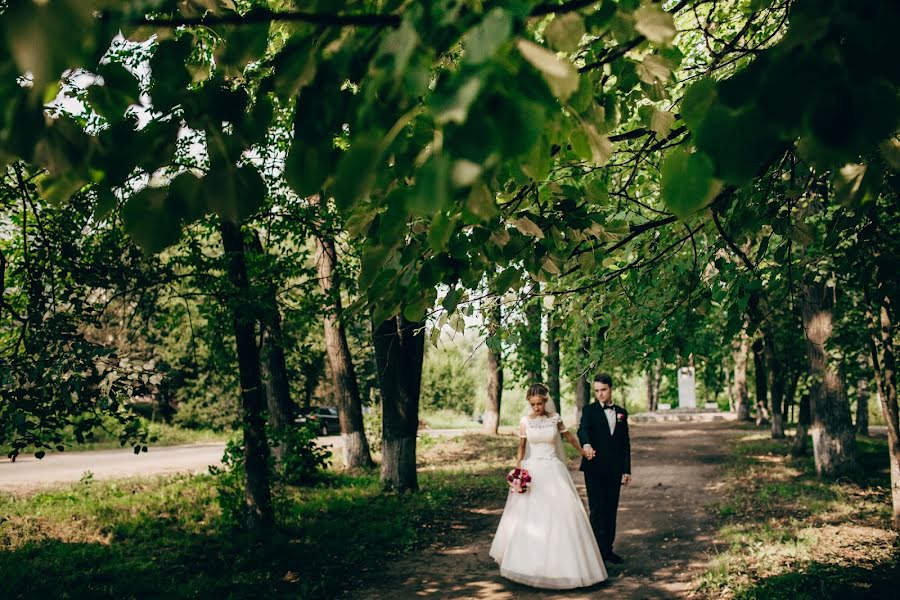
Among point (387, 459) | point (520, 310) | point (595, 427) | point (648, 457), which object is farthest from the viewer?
point (648, 457)

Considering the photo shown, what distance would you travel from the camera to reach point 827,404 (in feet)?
41.3

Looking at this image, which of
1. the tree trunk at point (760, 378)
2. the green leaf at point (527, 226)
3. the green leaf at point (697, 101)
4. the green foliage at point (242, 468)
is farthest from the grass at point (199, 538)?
the tree trunk at point (760, 378)

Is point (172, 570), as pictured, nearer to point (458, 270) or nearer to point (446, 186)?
point (458, 270)

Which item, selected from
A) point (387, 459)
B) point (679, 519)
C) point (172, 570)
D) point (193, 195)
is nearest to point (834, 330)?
point (679, 519)

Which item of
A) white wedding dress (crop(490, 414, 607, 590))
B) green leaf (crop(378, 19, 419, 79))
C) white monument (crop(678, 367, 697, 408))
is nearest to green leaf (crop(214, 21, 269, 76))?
green leaf (crop(378, 19, 419, 79))

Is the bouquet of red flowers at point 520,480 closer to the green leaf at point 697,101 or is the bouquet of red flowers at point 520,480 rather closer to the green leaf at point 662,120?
the green leaf at point 662,120

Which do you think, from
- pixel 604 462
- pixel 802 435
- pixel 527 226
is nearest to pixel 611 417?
pixel 604 462

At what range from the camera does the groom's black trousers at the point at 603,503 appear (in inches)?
317

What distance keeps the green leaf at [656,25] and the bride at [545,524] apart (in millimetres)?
6526

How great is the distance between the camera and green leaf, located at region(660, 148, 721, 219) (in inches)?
48.1

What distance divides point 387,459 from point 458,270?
33.3 ft

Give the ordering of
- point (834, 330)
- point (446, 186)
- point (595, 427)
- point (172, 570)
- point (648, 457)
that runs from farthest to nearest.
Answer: point (648, 457), point (834, 330), point (595, 427), point (172, 570), point (446, 186)

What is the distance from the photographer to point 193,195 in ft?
4.79

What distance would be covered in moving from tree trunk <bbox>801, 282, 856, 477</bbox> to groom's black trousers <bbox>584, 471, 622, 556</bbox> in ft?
21.1
